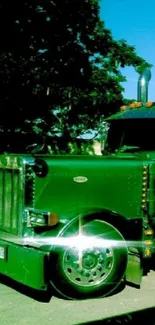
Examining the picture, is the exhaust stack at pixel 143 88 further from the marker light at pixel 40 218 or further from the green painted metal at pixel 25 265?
the green painted metal at pixel 25 265

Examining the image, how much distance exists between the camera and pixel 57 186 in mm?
5812

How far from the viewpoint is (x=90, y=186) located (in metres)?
5.96

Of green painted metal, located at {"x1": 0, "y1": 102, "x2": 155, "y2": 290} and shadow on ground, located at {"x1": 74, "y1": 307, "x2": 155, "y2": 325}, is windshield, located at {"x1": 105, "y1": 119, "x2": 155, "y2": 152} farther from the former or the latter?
shadow on ground, located at {"x1": 74, "y1": 307, "x2": 155, "y2": 325}

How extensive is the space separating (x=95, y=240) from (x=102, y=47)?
65.5 ft

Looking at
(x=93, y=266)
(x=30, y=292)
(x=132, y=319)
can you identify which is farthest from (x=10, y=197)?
(x=132, y=319)

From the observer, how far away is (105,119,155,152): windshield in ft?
23.3

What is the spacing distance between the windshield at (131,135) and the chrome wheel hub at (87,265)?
1920 mm

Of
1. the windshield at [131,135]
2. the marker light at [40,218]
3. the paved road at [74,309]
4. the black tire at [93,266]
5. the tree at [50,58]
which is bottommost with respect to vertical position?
the paved road at [74,309]

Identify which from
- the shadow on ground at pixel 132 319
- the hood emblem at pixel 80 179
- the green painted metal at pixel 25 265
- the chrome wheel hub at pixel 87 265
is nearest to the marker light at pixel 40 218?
the green painted metal at pixel 25 265

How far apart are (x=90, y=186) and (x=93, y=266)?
98 cm

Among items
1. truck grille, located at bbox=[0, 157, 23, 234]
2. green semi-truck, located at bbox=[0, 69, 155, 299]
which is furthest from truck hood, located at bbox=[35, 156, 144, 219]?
truck grille, located at bbox=[0, 157, 23, 234]

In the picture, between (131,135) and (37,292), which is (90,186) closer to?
(37,292)

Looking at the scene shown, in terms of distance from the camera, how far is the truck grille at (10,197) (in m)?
5.78

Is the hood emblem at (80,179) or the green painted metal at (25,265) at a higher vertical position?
the hood emblem at (80,179)
